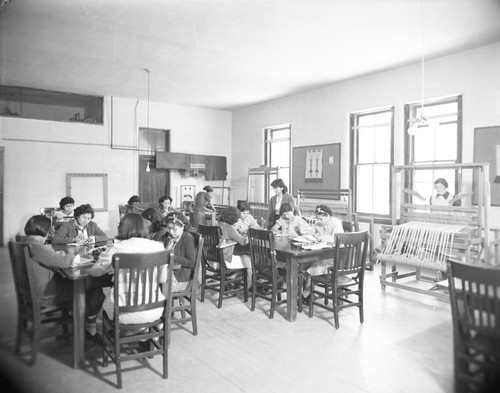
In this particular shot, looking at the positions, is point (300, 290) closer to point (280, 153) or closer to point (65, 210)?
point (65, 210)

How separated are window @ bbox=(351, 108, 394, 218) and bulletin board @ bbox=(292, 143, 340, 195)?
0.31m

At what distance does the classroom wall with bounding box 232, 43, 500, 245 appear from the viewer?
2299 millimetres

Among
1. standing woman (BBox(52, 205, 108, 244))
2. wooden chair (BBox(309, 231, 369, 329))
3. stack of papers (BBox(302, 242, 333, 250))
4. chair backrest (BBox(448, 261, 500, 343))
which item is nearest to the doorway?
standing woman (BBox(52, 205, 108, 244))

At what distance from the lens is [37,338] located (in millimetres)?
1447

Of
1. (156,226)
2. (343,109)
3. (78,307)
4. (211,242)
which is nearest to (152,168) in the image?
(343,109)

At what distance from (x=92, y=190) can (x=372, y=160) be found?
16.2 ft

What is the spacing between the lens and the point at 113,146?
24.1ft

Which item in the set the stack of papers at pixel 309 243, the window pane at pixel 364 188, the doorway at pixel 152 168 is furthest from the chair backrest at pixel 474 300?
the doorway at pixel 152 168

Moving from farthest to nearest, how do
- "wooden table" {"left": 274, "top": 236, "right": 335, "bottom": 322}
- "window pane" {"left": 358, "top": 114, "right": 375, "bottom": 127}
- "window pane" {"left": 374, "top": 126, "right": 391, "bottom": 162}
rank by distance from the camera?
"window pane" {"left": 358, "top": 114, "right": 375, "bottom": 127} → "window pane" {"left": 374, "top": 126, "right": 391, "bottom": 162} → "wooden table" {"left": 274, "top": 236, "right": 335, "bottom": 322}

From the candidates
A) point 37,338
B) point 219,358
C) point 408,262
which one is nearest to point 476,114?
point 408,262

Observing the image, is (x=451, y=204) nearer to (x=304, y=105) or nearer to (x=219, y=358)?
(x=219, y=358)

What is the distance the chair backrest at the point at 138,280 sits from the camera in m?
2.05

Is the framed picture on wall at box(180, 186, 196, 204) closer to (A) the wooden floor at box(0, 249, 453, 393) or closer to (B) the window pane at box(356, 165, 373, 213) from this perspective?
(B) the window pane at box(356, 165, 373, 213)

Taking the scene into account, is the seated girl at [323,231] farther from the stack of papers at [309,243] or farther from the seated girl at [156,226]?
the seated girl at [156,226]
